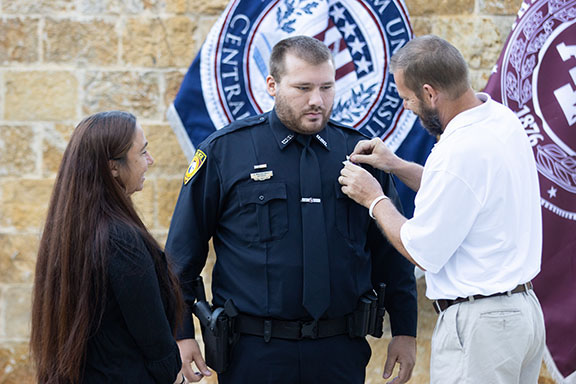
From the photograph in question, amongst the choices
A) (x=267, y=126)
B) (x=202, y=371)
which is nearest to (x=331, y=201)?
(x=267, y=126)

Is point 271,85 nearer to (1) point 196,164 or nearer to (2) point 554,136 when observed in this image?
(1) point 196,164

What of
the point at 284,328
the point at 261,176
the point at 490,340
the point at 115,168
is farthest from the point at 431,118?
the point at 115,168

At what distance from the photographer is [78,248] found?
6.52ft

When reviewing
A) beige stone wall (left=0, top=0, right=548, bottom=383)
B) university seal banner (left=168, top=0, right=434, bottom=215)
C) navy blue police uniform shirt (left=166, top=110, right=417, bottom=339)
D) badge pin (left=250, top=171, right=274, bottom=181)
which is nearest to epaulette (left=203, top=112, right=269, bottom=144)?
navy blue police uniform shirt (left=166, top=110, right=417, bottom=339)

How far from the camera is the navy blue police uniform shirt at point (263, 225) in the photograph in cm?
265

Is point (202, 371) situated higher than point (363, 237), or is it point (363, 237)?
point (363, 237)

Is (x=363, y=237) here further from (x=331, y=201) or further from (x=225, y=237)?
(x=225, y=237)

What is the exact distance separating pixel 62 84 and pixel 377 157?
2.13m

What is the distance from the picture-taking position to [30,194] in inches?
159

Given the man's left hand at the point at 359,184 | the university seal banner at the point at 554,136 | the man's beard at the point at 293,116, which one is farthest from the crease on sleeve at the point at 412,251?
the university seal banner at the point at 554,136

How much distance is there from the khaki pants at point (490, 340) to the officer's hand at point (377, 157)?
65 cm

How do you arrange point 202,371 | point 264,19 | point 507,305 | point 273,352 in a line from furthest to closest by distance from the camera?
point 264,19, point 202,371, point 273,352, point 507,305

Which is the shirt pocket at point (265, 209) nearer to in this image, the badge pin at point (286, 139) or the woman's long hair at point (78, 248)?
the badge pin at point (286, 139)

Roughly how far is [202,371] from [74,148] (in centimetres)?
114
